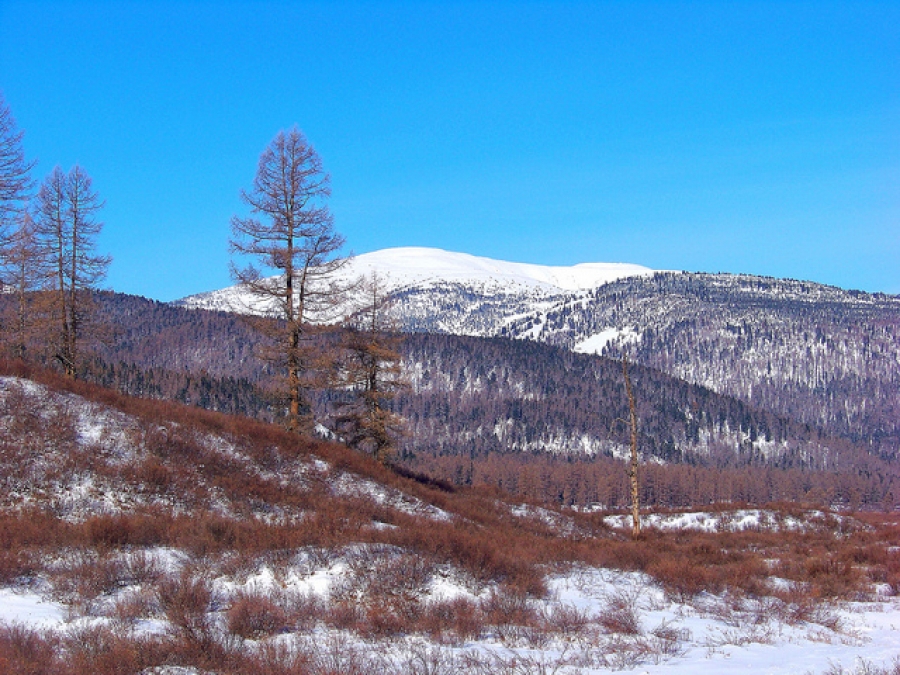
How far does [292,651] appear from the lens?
348 inches

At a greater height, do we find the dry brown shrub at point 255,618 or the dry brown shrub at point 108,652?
the dry brown shrub at point 108,652

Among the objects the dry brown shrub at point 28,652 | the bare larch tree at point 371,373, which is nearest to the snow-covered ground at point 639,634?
the dry brown shrub at point 28,652

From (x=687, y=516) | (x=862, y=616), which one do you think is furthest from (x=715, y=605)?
(x=687, y=516)

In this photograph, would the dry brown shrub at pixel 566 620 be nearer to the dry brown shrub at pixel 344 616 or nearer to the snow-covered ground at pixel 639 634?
the snow-covered ground at pixel 639 634

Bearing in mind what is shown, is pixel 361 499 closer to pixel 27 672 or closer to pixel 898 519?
pixel 27 672

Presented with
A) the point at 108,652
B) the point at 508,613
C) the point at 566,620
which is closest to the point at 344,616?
the point at 508,613

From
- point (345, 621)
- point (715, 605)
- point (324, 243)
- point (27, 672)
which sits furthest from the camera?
point (324, 243)

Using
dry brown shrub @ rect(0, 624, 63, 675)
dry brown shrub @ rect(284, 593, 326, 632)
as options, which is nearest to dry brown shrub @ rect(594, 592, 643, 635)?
dry brown shrub @ rect(284, 593, 326, 632)

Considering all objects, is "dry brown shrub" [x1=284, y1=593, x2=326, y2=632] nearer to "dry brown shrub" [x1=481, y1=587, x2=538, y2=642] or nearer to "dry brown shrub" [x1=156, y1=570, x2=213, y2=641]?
"dry brown shrub" [x1=156, y1=570, x2=213, y2=641]

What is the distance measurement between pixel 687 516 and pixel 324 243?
93.9 feet

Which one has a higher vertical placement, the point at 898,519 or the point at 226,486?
the point at 226,486

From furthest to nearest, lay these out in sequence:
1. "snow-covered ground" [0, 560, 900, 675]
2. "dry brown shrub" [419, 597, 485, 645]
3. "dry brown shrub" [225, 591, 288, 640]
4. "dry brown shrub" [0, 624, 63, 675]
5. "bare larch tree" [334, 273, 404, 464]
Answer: "bare larch tree" [334, 273, 404, 464], "dry brown shrub" [419, 597, 485, 645], "dry brown shrub" [225, 591, 288, 640], "snow-covered ground" [0, 560, 900, 675], "dry brown shrub" [0, 624, 63, 675]

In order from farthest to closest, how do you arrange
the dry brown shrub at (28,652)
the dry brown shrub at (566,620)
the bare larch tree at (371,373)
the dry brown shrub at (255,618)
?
the bare larch tree at (371,373) → the dry brown shrub at (566,620) → the dry brown shrub at (255,618) → the dry brown shrub at (28,652)

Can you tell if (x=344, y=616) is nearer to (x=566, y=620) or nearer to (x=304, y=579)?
(x=304, y=579)
